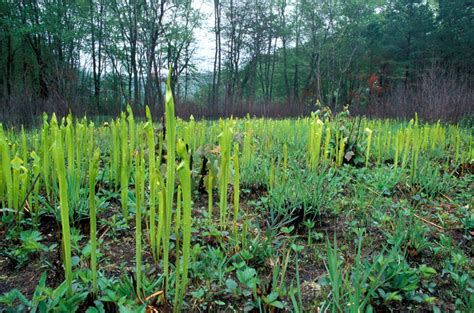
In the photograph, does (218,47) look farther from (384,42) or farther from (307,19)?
(384,42)

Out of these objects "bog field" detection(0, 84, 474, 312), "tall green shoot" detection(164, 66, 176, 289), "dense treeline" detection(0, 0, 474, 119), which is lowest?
"bog field" detection(0, 84, 474, 312)

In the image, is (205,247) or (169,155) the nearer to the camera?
(169,155)

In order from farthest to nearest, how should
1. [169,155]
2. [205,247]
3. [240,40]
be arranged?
[240,40] → [205,247] → [169,155]

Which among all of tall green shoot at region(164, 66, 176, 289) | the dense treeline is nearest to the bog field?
tall green shoot at region(164, 66, 176, 289)

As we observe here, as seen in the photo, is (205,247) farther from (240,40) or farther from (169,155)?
(240,40)

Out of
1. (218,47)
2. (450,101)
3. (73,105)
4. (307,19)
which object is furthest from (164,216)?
(307,19)

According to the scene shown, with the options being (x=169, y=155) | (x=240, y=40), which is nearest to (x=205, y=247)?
(x=169, y=155)

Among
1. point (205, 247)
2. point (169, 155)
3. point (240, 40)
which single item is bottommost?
point (205, 247)

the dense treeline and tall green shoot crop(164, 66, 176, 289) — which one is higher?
the dense treeline

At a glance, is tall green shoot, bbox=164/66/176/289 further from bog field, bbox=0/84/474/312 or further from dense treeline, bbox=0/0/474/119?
dense treeline, bbox=0/0/474/119

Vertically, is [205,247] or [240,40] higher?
[240,40]

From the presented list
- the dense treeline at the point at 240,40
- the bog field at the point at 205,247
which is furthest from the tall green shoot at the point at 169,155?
the dense treeline at the point at 240,40

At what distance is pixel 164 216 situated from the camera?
2.77 ft

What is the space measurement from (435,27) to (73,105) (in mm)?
22180
